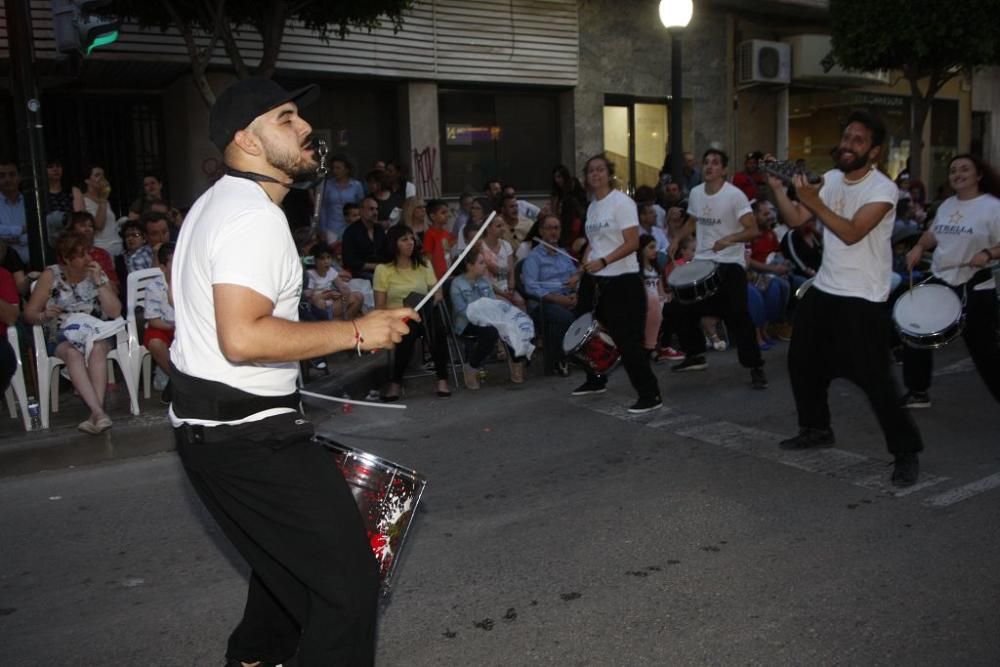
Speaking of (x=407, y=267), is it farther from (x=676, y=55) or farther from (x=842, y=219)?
(x=676, y=55)

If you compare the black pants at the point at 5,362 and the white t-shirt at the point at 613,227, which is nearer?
the black pants at the point at 5,362

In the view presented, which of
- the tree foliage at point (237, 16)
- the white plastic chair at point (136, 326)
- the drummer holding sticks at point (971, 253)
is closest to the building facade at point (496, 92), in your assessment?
the tree foliage at point (237, 16)

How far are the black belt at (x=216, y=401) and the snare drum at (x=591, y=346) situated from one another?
5.26m

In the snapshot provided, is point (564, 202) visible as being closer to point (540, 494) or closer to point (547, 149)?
point (540, 494)

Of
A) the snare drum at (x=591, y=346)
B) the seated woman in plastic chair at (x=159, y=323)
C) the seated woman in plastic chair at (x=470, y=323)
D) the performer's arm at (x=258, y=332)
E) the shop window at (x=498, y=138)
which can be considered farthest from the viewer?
the shop window at (x=498, y=138)

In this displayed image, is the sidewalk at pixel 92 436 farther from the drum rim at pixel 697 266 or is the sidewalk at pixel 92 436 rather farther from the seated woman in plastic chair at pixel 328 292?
the drum rim at pixel 697 266

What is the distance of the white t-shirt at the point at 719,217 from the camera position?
8.23 meters

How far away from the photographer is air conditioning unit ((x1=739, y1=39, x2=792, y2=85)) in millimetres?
19766

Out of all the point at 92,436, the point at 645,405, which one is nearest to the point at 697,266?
the point at 645,405

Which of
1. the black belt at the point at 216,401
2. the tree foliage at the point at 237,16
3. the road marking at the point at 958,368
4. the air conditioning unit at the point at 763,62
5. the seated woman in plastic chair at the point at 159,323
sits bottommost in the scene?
the road marking at the point at 958,368

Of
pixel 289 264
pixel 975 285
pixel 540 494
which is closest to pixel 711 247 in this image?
pixel 975 285

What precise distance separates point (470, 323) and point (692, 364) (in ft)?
7.23

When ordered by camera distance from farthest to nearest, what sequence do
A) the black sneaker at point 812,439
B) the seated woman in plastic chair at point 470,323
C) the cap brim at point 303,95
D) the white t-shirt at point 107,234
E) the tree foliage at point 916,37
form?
the tree foliage at point 916,37
the white t-shirt at point 107,234
the seated woman in plastic chair at point 470,323
the black sneaker at point 812,439
the cap brim at point 303,95

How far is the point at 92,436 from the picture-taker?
7215 mm
